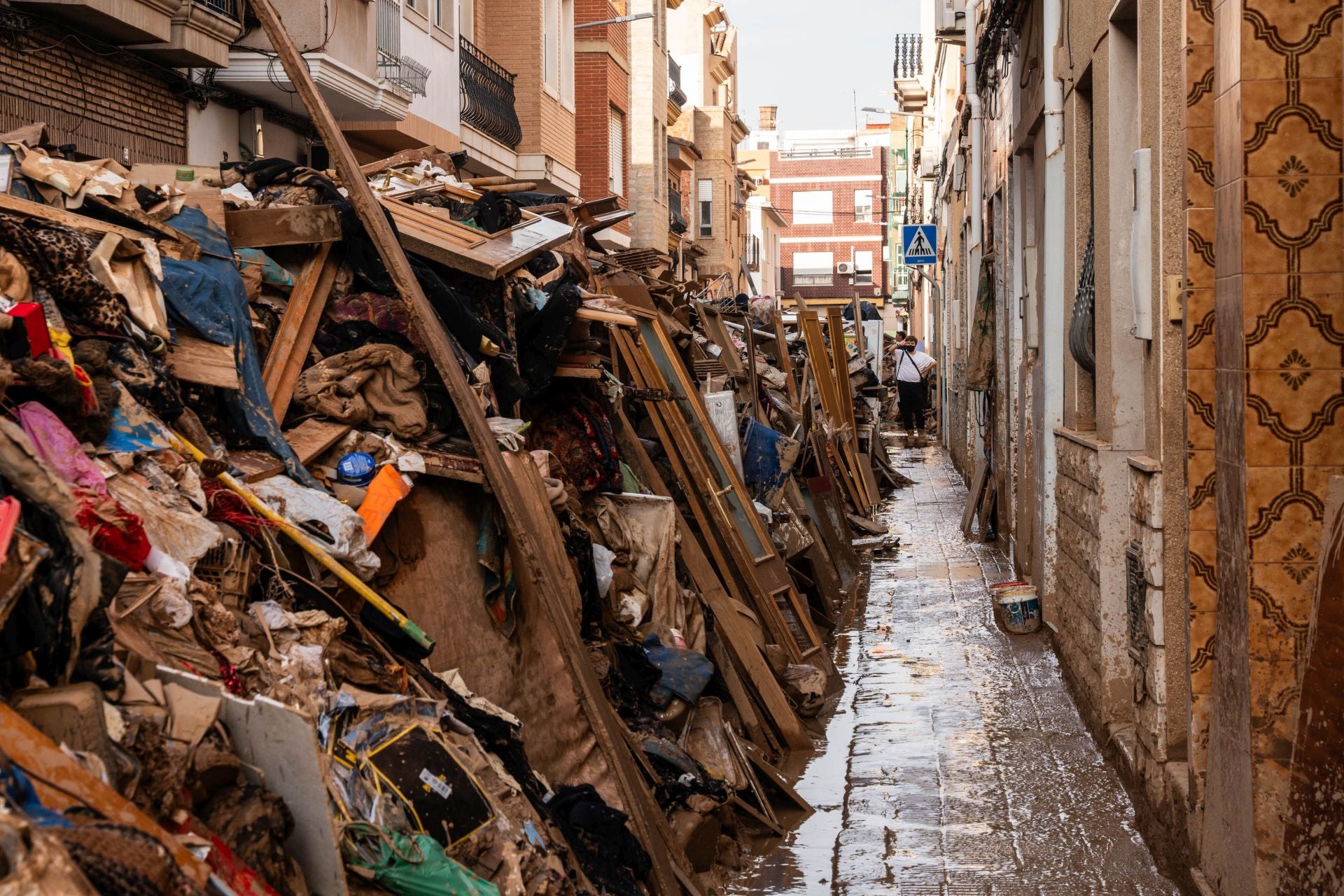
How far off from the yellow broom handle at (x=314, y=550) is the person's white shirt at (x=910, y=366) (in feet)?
82.1

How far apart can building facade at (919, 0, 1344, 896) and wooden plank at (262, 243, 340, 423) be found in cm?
346

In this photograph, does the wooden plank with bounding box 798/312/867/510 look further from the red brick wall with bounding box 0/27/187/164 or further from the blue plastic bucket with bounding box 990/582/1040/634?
the red brick wall with bounding box 0/27/187/164

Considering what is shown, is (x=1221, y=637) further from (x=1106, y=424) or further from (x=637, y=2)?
(x=637, y=2)

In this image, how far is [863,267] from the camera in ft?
251

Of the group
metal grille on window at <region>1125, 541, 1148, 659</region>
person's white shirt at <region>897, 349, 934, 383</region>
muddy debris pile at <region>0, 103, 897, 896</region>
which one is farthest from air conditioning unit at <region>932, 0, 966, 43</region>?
metal grille on window at <region>1125, 541, 1148, 659</region>

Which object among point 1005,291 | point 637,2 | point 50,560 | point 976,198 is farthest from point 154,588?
point 637,2

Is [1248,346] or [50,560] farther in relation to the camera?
[1248,346]

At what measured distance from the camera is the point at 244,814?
10.5 feet

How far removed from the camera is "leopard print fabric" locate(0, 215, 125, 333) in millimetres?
4738

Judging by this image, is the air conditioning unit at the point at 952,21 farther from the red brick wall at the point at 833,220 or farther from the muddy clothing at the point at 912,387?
the red brick wall at the point at 833,220

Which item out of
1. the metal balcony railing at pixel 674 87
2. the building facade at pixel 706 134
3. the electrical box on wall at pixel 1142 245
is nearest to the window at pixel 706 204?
the building facade at pixel 706 134

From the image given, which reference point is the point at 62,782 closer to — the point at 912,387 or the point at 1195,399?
the point at 1195,399

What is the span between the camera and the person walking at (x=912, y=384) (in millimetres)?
29469

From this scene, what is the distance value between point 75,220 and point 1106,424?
4.71 meters
